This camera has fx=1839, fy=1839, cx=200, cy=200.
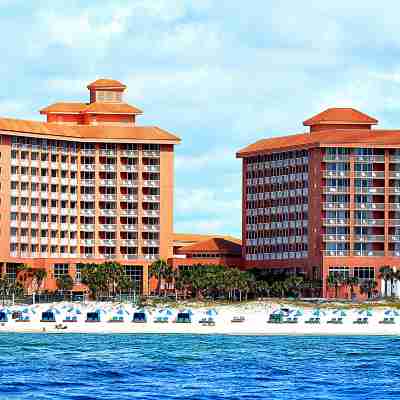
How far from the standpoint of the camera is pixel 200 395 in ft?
481

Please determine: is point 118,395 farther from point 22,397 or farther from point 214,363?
point 214,363

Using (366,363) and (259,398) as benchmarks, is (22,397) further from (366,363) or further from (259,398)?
(366,363)

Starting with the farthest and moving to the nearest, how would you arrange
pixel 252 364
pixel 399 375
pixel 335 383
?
pixel 252 364 < pixel 399 375 < pixel 335 383

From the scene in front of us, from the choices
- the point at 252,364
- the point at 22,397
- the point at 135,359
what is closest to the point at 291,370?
the point at 252,364

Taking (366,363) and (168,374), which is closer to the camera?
(168,374)

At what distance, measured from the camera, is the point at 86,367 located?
17475 centimetres

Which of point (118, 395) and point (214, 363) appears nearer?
point (118, 395)

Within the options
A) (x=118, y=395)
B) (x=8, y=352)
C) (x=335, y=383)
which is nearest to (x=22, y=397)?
(x=118, y=395)

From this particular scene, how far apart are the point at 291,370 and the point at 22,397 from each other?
126ft

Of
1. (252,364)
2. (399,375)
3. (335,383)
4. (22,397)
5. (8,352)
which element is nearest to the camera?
(22,397)

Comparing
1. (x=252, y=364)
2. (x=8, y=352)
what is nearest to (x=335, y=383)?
(x=252, y=364)

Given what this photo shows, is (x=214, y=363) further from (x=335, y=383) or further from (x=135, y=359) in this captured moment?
(x=335, y=383)

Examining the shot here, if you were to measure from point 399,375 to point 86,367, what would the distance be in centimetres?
2958

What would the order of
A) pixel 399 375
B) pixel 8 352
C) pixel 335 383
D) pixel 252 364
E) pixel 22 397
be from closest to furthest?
pixel 22 397 < pixel 335 383 < pixel 399 375 < pixel 252 364 < pixel 8 352
